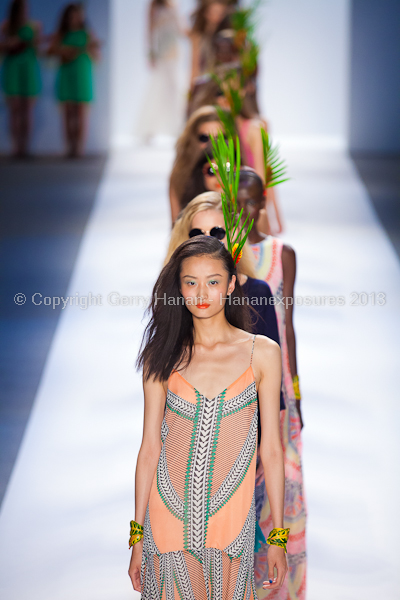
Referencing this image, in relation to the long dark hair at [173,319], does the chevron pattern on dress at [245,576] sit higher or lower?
lower

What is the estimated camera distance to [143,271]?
19.5 feet

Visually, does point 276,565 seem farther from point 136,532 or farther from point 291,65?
point 291,65

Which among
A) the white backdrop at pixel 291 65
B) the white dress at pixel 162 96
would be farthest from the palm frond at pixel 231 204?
the white backdrop at pixel 291 65

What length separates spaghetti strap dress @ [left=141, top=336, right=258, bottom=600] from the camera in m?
1.91

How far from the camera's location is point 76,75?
31.9ft

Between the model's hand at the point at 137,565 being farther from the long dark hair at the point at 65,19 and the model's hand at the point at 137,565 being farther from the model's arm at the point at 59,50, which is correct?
the long dark hair at the point at 65,19

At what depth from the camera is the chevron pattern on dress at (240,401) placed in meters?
1.92

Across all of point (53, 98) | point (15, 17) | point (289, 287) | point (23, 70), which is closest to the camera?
point (289, 287)

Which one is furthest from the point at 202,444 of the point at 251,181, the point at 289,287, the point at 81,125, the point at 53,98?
the point at 81,125

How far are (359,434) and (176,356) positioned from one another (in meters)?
2.07

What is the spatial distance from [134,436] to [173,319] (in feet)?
6.33

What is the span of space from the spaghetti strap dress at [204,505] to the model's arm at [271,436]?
A: 5cm

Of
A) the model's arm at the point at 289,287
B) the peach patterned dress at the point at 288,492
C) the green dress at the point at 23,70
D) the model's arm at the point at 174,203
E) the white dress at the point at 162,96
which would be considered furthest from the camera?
the white dress at the point at 162,96

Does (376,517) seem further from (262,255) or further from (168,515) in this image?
(168,515)
